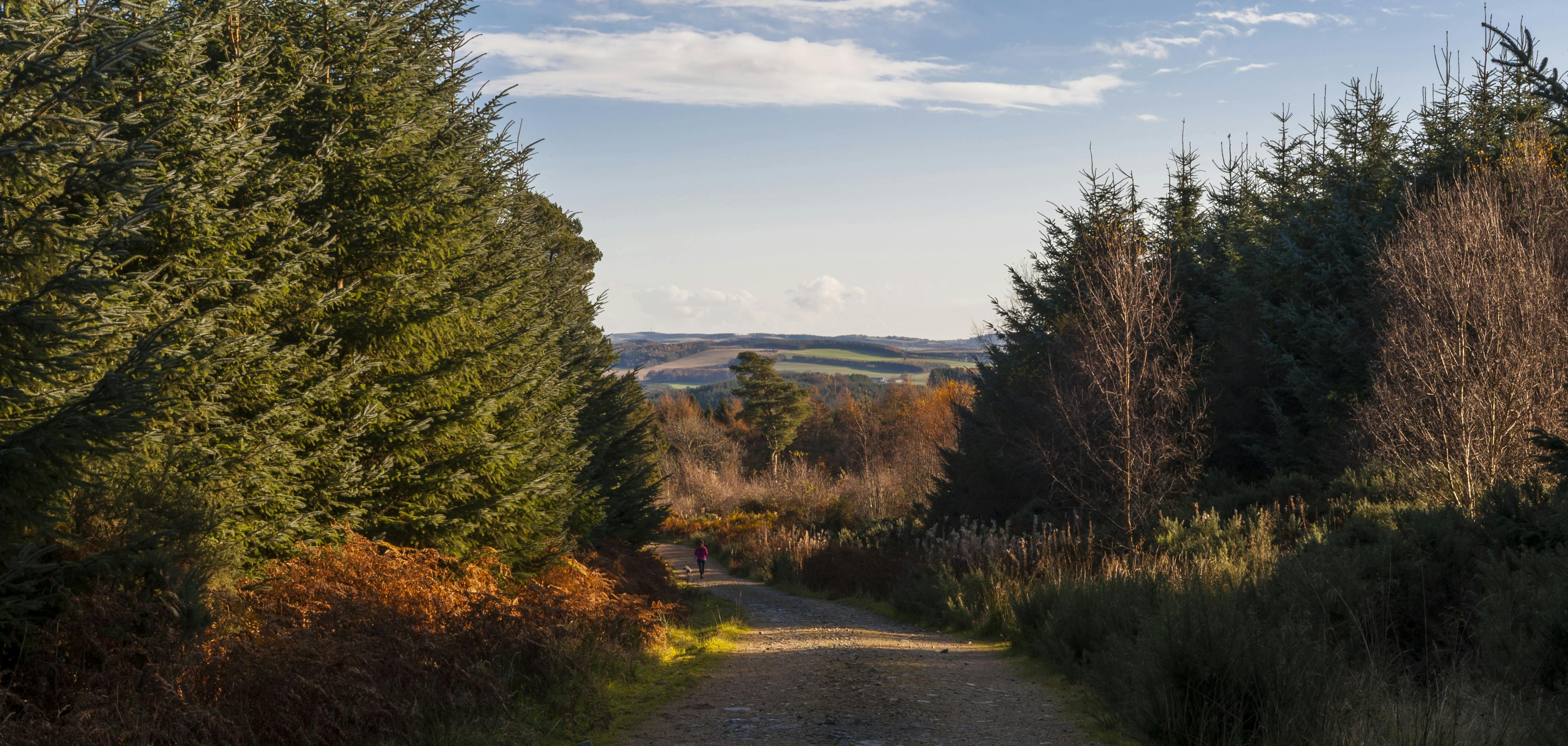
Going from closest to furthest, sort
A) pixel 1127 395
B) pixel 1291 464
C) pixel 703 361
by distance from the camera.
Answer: pixel 1127 395, pixel 1291 464, pixel 703 361

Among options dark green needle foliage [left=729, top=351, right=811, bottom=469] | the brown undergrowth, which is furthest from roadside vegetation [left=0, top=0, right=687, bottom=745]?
dark green needle foliage [left=729, top=351, right=811, bottom=469]

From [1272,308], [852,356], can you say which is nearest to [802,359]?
[852,356]

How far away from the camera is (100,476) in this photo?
211 inches

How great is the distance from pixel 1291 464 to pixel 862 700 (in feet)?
56.1

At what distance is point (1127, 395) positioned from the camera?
46.7 ft

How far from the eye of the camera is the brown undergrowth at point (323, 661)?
482cm

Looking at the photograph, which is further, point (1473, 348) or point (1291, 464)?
point (1291, 464)

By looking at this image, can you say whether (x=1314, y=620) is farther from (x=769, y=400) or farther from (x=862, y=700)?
(x=769, y=400)

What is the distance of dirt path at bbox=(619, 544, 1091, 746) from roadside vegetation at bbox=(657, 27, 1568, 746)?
0.73 meters

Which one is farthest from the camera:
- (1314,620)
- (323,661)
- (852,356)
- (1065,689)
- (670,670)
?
(852,356)

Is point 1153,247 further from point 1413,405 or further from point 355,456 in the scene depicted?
point 355,456

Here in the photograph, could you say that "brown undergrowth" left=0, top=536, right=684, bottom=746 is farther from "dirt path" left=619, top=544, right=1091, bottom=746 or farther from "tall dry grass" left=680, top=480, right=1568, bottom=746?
"tall dry grass" left=680, top=480, right=1568, bottom=746

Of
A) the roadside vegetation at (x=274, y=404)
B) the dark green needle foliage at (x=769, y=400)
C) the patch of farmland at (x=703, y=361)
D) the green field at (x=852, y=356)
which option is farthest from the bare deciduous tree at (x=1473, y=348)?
the patch of farmland at (x=703, y=361)

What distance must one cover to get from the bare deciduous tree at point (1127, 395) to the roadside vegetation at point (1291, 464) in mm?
95
